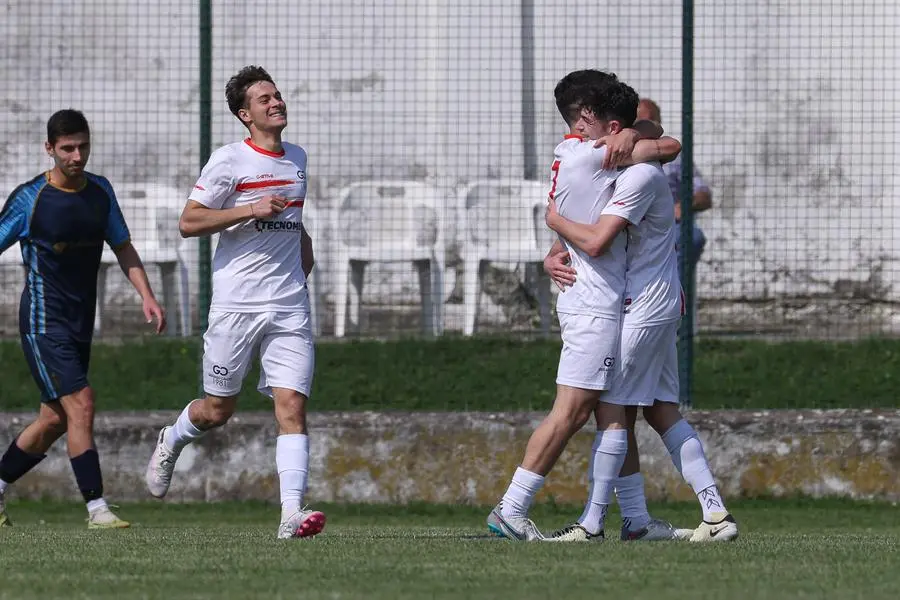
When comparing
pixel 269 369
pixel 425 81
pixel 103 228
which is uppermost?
pixel 425 81

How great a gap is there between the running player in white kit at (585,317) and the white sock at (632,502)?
0.84 ft

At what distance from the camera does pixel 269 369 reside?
7.66 metres

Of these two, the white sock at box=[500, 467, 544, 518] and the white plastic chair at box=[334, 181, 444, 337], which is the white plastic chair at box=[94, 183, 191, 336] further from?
the white sock at box=[500, 467, 544, 518]

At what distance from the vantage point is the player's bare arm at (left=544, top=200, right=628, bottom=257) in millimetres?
7129

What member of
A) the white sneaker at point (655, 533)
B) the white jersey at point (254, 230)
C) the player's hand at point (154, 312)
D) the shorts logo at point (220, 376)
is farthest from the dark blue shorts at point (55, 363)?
the white sneaker at point (655, 533)

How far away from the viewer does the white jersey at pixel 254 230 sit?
300 inches

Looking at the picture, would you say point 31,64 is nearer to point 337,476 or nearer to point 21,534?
point 337,476

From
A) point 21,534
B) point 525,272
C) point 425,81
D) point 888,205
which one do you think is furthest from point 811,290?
point 21,534

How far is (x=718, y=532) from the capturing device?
7320mm

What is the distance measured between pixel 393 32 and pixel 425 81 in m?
0.39

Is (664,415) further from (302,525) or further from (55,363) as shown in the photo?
(55,363)

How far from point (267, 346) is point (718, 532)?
6.61 ft

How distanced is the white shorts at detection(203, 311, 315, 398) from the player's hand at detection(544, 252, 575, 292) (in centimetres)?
109

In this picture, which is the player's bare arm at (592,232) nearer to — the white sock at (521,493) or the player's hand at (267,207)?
the white sock at (521,493)
